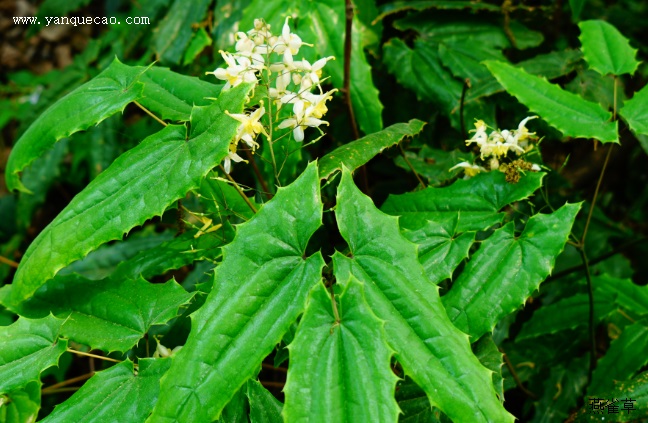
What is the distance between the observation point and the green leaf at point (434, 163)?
1.76 metres

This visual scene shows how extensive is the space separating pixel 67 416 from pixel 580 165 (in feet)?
7.76

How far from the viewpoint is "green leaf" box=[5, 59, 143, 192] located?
133cm

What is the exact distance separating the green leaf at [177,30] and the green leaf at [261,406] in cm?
146

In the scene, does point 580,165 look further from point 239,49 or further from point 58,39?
point 58,39

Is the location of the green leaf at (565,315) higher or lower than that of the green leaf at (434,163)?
lower

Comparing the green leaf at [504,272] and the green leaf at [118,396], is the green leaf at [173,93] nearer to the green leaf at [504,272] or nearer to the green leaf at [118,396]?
the green leaf at [118,396]

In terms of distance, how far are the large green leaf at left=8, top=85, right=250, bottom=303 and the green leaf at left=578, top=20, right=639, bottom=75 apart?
45.5 inches

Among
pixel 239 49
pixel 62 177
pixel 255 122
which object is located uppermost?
pixel 239 49

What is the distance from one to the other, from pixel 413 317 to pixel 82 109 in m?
0.94

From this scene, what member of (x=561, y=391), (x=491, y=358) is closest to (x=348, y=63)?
(x=491, y=358)

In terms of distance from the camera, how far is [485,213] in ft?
4.73

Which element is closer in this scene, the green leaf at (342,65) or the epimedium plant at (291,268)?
the epimedium plant at (291,268)

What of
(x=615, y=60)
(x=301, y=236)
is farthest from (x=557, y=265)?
(x=301, y=236)

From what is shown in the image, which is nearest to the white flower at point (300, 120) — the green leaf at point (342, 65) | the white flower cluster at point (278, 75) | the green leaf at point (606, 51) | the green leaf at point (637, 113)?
the white flower cluster at point (278, 75)
